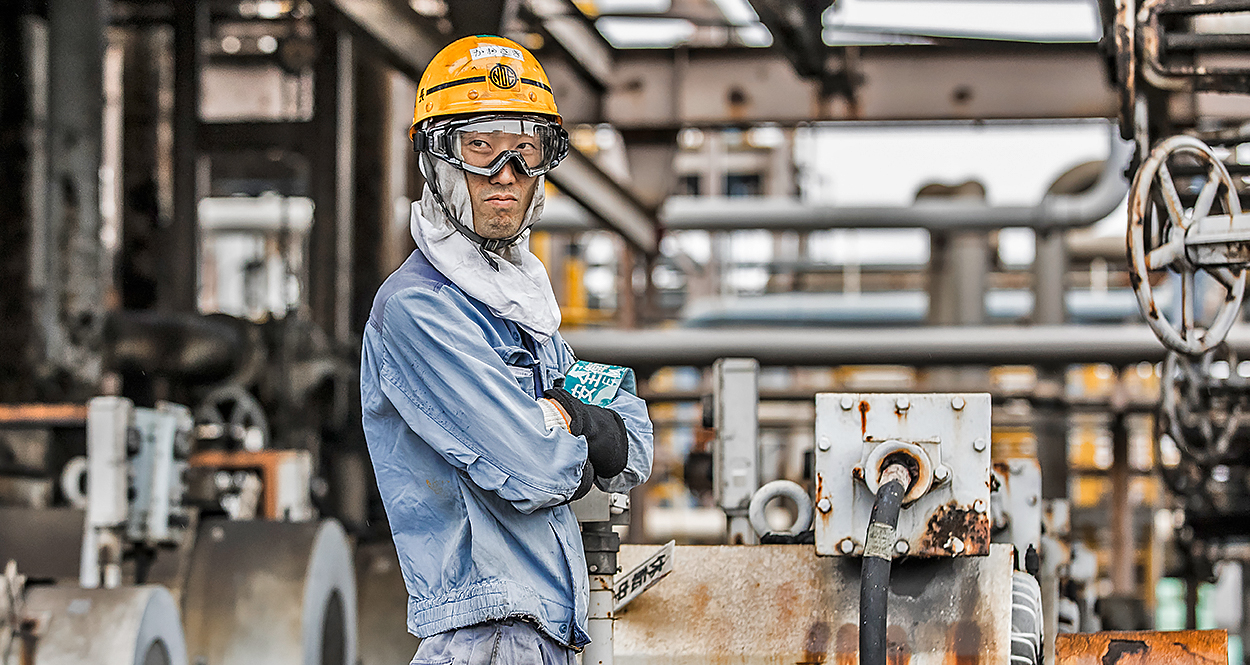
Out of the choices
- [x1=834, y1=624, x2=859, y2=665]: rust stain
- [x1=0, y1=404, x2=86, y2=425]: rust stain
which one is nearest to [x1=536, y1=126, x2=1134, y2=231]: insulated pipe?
[x1=0, y1=404, x2=86, y2=425]: rust stain

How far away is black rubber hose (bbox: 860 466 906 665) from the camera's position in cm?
219

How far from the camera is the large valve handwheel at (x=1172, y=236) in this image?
3.29m

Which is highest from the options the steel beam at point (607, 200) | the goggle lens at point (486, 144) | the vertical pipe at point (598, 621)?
the steel beam at point (607, 200)

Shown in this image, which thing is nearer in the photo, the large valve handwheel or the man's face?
the man's face

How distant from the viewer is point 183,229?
6.74 m

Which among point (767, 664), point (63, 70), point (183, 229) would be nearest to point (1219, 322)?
point (767, 664)

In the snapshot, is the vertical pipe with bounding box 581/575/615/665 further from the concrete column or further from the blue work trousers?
the concrete column

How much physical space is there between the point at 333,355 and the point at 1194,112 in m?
3.79

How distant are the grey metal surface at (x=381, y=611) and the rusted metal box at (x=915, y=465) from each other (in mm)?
3252

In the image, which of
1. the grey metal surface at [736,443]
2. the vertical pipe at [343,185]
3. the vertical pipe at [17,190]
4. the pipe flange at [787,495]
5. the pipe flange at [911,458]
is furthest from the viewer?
the vertical pipe at [343,185]

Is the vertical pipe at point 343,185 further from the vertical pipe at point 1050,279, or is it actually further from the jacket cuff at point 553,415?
the vertical pipe at point 1050,279

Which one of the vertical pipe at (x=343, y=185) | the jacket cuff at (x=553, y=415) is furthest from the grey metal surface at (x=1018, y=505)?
the vertical pipe at (x=343, y=185)

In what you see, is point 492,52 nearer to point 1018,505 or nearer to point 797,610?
point 797,610

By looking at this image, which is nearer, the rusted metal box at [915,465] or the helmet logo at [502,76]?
the helmet logo at [502,76]
